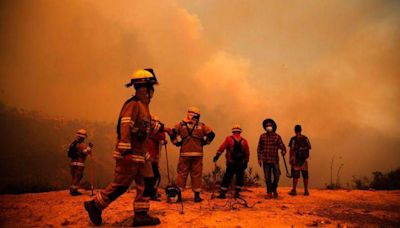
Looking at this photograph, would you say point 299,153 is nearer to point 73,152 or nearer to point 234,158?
point 234,158

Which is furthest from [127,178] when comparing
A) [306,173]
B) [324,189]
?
[324,189]

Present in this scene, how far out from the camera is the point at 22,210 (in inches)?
290

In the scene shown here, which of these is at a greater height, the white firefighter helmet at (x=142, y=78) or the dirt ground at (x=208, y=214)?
the white firefighter helmet at (x=142, y=78)

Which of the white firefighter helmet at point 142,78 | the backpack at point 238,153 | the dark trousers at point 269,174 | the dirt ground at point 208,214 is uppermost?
the white firefighter helmet at point 142,78

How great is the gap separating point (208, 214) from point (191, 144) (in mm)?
2582

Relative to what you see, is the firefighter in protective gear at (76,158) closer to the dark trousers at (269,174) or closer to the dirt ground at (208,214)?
the dirt ground at (208,214)

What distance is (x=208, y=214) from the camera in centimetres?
655

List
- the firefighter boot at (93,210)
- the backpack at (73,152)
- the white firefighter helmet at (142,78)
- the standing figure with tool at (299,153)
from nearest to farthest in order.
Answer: the firefighter boot at (93,210), the white firefighter helmet at (142,78), the backpack at (73,152), the standing figure with tool at (299,153)

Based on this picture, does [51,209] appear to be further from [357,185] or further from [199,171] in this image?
[357,185]

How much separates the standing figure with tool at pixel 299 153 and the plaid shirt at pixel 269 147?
71 centimetres

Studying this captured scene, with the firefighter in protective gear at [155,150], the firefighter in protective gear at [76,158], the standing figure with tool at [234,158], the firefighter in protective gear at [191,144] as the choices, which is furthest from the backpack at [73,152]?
the standing figure with tool at [234,158]

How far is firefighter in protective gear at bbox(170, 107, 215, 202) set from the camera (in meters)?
8.67

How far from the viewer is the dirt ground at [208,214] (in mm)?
5863

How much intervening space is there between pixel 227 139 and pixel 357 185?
7.80m
